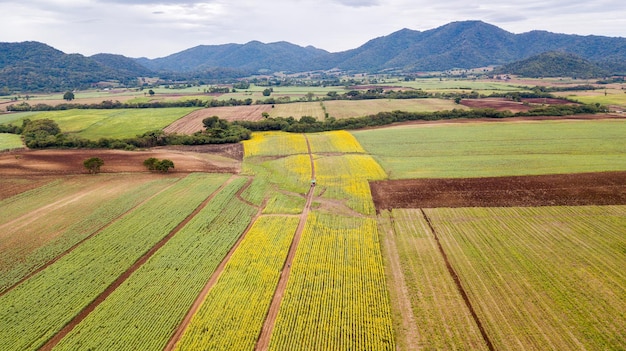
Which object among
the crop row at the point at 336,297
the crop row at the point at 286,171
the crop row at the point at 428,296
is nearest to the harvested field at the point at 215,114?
the crop row at the point at 286,171

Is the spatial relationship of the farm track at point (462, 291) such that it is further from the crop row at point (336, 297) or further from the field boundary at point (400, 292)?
the crop row at point (336, 297)

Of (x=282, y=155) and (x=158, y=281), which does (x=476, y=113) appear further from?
(x=158, y=281)

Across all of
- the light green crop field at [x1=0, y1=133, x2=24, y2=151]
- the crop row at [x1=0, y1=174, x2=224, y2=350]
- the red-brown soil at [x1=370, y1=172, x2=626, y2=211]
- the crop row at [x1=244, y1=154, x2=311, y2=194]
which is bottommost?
the crop row at [x1=0, y1=174, x2=224, y2=350]

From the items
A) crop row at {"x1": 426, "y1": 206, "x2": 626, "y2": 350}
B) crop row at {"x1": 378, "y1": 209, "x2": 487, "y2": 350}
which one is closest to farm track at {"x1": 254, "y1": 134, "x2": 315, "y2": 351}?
crop row at {"x1": 378, "y1": 209, "x2": 487, "y2": 350}

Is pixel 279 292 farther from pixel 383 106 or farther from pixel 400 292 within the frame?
pixel 383 106

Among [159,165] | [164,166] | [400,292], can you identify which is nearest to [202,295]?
[400,292]

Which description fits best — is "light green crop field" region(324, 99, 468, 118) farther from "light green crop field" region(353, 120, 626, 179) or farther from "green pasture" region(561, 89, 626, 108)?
"green pasture" region(561, 89, 626, 108)

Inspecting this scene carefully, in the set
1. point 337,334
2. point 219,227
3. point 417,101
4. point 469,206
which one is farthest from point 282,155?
point 417,101
